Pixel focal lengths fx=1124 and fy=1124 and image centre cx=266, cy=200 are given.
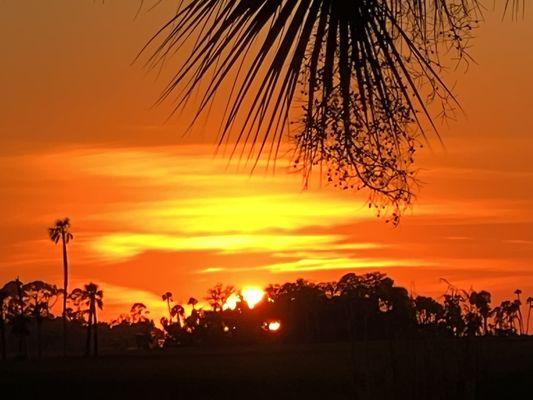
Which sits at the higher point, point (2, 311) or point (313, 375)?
point (2, 311)

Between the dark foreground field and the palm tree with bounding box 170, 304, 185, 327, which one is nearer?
the dark foreground field

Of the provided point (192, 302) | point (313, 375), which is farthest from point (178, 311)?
point (313, 375)

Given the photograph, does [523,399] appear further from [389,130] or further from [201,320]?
[201,320]

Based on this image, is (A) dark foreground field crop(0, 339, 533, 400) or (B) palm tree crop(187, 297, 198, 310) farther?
(B) palm tree crop(187, 297, 198, 310)

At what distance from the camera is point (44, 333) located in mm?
175000

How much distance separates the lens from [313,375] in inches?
2210

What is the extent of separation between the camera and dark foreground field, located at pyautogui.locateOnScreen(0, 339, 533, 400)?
8211 millimetres

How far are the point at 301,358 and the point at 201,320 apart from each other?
57268mm

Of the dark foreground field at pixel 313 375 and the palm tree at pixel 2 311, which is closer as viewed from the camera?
the dark foreground field at pixel 313 375

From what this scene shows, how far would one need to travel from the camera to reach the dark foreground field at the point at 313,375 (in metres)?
8.21

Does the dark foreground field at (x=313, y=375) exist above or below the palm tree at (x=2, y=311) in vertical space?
below

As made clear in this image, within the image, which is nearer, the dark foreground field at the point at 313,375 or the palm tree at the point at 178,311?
the dark foreground field at the point at 313,375

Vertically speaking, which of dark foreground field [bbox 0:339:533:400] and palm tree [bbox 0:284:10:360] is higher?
palm tree [bbox 0:284:10:360]

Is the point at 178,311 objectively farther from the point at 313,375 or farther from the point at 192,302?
the point at 313,375
